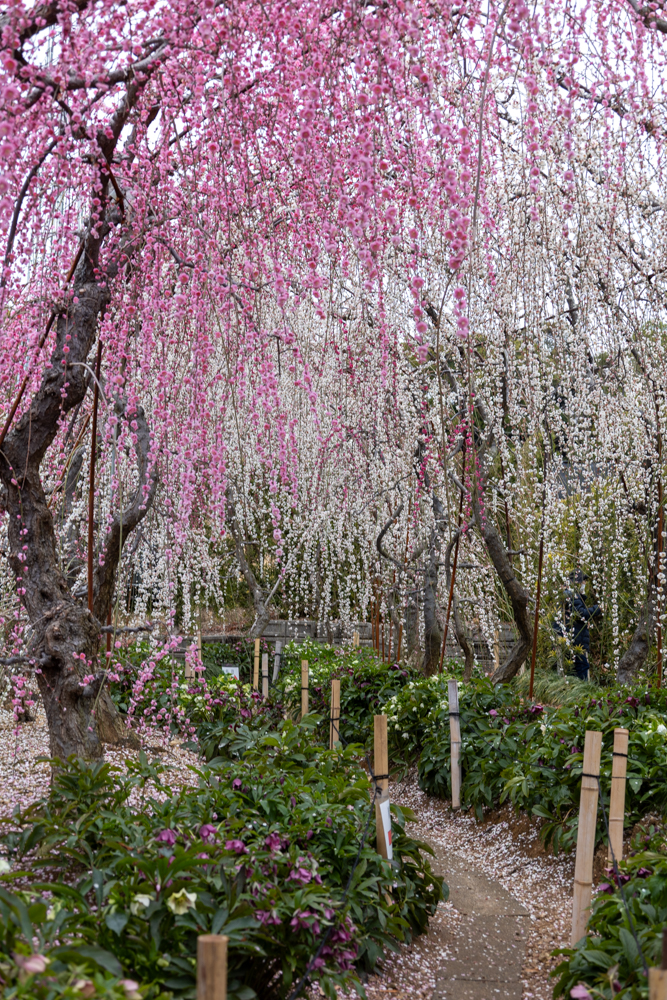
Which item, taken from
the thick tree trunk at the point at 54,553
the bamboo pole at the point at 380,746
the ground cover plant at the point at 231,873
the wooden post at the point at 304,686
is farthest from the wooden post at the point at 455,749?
the thick tree trunk at the point at 54,553

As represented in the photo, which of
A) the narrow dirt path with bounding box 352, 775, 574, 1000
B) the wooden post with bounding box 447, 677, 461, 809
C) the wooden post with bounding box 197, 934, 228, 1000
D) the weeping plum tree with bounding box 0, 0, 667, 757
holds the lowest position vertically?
the narrow dirt path with bounding box 352, 775, 574, 1000

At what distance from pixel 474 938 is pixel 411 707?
2.51 m

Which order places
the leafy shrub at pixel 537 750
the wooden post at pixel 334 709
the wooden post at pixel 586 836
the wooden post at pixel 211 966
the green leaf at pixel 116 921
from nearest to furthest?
1. the wooden post at pixel 211 966
2. the green leaf at pixel 116 921
3. the wooden post at pixel 586 836
4. the leafy shrub at pixel 537 750
5. the wooden post at pixel 334 709

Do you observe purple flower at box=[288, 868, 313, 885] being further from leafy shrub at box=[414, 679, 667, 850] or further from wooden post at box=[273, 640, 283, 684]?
wooden post at box=[273, 640, 283, 684]

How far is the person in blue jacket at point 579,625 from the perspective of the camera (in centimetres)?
709

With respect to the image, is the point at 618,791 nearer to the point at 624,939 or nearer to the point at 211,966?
the point at 624,939

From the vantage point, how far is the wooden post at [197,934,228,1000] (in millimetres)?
1358

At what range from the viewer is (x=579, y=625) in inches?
295

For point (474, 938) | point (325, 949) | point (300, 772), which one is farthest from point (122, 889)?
point (474, 938)

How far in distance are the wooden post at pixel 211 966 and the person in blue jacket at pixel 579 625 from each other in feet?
19.3

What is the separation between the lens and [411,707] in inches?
232

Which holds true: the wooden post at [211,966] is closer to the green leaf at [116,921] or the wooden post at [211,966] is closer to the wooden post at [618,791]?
the green leaf at [116,921]

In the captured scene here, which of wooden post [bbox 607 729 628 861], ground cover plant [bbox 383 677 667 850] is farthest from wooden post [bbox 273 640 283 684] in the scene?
wooden post [bbox 607 729 628 861]

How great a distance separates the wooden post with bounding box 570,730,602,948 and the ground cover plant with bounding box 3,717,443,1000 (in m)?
0.60
